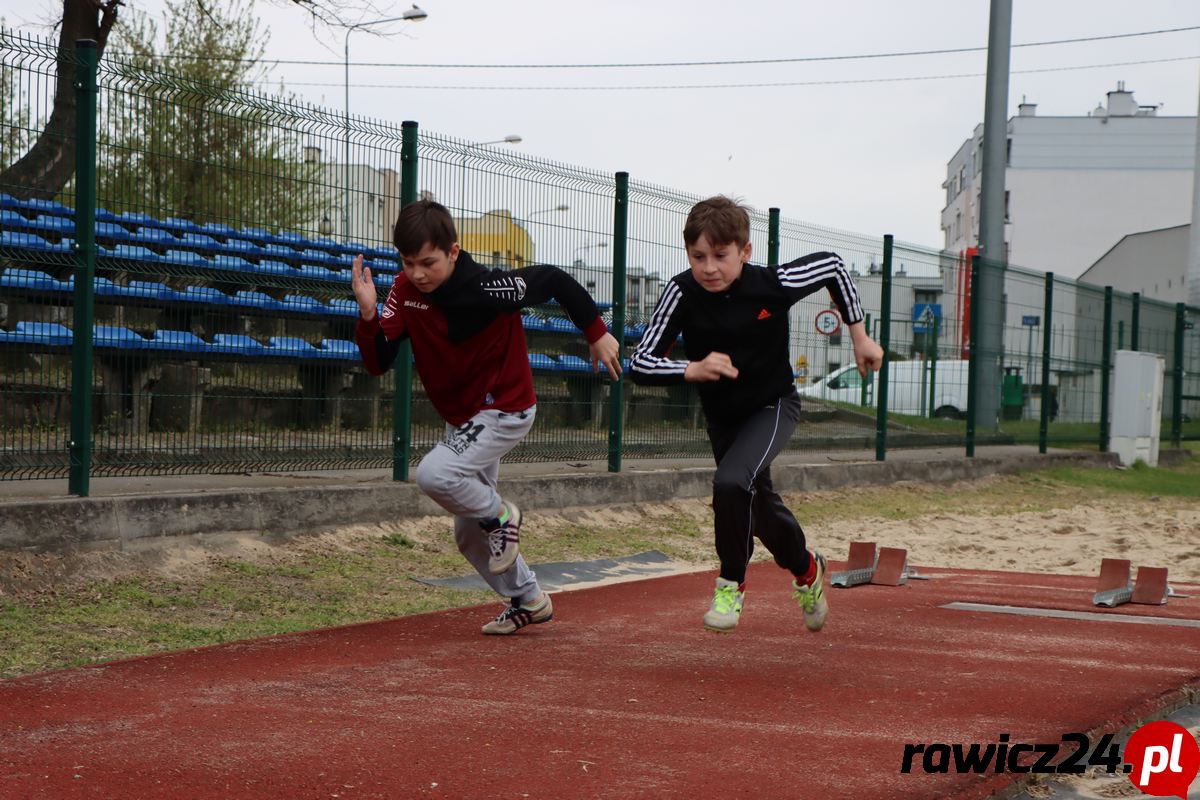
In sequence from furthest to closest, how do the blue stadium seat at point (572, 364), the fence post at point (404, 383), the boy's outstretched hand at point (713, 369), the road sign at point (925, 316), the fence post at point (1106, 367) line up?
the fence post at point (1106, 367), the road sign at point (925, 316), the blue stadium seat at point (572, 364), the fence post at point (404, 383), the boy's outstretched hand at point (713, 369)

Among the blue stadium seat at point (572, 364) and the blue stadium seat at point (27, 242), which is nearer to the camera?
the blue stadium seat at point (27, 242)

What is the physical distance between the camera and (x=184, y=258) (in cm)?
808

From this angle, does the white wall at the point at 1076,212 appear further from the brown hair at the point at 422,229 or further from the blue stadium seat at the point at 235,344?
the brown hair at the point at 422,229

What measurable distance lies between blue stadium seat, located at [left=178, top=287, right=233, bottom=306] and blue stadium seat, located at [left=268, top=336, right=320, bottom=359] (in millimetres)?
427

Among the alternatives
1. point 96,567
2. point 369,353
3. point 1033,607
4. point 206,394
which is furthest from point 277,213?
point 1033,607

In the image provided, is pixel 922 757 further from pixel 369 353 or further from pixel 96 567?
pixel 96 567

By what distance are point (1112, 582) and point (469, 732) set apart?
458cm

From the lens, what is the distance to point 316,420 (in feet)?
29.6

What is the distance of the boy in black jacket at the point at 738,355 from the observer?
5051mm

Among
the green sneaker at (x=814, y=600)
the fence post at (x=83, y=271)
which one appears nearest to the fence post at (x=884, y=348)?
the green sneaker at (x=814, y=600)

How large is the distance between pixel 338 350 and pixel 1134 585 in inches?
207

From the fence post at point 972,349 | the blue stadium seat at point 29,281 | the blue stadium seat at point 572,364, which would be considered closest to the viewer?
the blue stadium seat at point 29,281

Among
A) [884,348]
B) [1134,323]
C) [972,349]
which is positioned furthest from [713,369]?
[1134,323]

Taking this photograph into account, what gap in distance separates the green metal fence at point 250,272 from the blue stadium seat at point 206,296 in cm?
1
